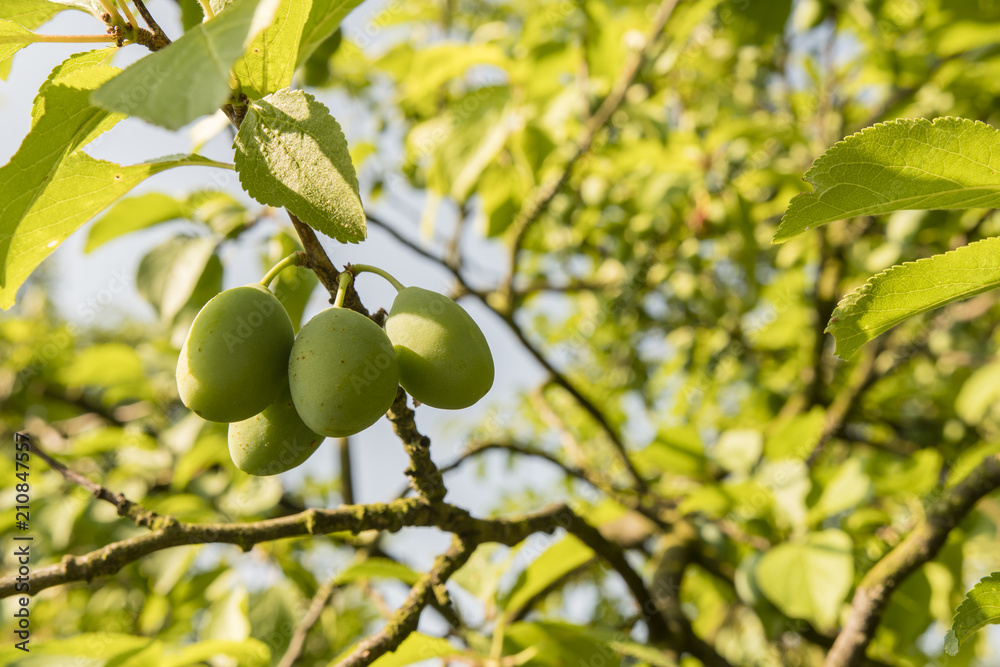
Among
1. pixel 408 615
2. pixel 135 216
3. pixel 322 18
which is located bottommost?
pixel 408 615

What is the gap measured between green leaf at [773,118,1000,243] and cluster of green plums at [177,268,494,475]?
0.38m

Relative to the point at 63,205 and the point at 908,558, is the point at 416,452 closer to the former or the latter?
the point at 63,205

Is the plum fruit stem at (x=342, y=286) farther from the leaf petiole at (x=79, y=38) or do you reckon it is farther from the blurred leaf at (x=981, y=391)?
the blurred leaf at (x=981, y=391)

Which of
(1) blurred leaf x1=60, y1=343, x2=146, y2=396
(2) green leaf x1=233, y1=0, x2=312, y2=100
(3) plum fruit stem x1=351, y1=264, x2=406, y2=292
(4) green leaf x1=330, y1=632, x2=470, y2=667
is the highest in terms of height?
(1) blurred leaf x1=60, y1=343, x2=146, y2=396

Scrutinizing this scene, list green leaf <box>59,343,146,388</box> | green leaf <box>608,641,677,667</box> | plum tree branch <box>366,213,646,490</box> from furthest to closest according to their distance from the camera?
1. green leaf <box>59,343,146,388</box>
2. plum tree branch <box>366,213,646,490</box>
3. green leaf <box>608,641,677,667</box>

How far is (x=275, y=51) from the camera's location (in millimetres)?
738

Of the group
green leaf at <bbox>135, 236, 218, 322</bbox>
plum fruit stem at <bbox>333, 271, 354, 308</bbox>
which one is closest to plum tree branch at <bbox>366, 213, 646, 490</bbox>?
green leaf at <bbox>135, 236, 218, 322</bbox>

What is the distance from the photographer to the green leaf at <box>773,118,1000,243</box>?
0.67 m

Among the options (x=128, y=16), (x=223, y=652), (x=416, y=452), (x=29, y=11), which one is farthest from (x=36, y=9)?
(x=223, y=652)

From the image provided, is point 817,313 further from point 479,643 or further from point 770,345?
point 479,643

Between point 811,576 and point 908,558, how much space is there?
42 cm

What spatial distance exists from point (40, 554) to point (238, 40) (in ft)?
7.57

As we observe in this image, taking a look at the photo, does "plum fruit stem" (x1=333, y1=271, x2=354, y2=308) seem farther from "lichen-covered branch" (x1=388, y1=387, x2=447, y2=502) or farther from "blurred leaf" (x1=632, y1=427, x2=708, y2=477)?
"blurred leaf" (x1=632, y1=427, x2=708, y2=477)

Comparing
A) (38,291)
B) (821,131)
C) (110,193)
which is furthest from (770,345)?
(38,291)
